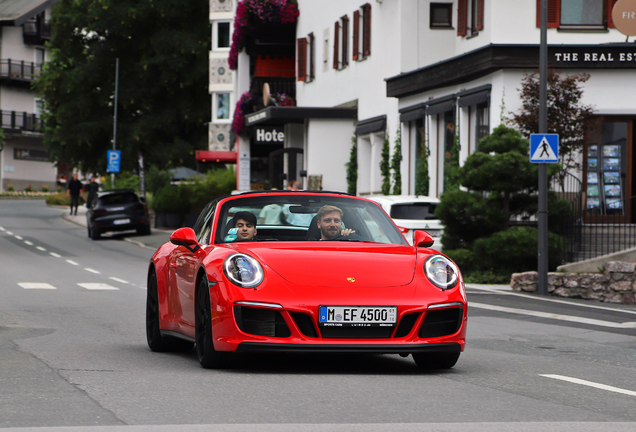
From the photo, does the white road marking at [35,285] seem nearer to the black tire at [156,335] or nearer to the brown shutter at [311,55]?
the black tire at [156,335]

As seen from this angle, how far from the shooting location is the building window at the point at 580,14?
27.7 meters

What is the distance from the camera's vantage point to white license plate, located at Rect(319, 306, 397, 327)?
7961 millimetres

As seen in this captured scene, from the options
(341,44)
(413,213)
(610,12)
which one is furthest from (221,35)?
(413,213)

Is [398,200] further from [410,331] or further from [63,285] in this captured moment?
[410,331]

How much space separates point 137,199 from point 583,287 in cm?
2291

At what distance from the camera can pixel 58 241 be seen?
36.5 m

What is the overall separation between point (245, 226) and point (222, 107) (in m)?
49.9

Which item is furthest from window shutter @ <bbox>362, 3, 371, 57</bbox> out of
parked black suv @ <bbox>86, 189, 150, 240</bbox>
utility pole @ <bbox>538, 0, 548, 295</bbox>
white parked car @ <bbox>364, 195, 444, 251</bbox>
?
utility pole @ <bbox>538, 0, 548, 295</bbox>

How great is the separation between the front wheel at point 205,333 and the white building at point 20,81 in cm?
8697

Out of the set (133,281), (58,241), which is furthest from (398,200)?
(58,241)

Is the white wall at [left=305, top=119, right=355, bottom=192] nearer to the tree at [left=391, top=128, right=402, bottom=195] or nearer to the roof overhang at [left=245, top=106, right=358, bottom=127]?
the roof overhang at [left=245, top=106, right=358, bottom=127]

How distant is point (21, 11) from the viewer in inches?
3693

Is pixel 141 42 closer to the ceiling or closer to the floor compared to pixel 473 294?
closer to the ceiling

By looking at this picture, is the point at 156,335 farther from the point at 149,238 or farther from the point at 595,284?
the point at 149,238
